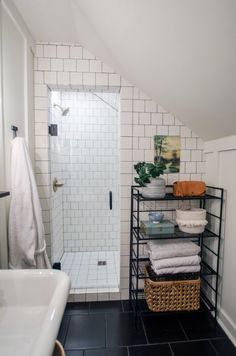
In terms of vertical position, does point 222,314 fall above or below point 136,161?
below

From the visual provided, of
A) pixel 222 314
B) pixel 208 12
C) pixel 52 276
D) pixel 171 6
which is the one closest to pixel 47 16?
pixel 171 6

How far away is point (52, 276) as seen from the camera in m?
0.90

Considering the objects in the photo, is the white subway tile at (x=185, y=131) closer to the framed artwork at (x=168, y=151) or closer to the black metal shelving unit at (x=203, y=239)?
the framed artwork at (x=168, y=151)

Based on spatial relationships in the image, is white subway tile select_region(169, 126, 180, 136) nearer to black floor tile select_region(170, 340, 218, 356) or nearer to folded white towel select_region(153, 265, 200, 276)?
folded white towel select_region(153, 265, 200, 276)

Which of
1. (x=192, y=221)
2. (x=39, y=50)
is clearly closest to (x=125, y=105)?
(x=39, y=50)

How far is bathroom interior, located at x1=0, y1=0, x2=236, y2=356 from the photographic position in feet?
3.04

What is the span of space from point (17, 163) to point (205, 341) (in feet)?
5.76

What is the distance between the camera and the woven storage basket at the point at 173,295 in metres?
1.53

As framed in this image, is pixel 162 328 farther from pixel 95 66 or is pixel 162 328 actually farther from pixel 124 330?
pixel 95 66

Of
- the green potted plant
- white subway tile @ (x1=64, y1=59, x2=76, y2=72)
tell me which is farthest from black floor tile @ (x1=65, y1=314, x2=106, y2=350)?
white subway tile @ (x1=64, y1=59, x2=76, y2=72)

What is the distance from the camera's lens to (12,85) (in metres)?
1.31

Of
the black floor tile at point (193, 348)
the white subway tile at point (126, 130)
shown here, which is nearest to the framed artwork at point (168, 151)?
the white subway tile at point (126, 130)

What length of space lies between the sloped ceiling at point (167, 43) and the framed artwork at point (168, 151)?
20 cm

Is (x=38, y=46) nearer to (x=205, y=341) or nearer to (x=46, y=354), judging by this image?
(x=46, y=354)
